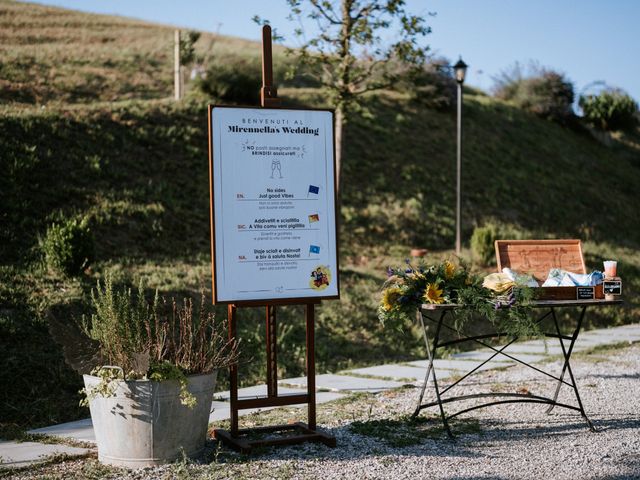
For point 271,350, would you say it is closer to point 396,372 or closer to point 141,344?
point 141,344

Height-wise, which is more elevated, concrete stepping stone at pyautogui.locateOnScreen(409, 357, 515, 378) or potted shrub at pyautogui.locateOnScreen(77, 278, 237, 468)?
potted shrub at pyautogui.locateOnScreen(77, 278, 237, 468)

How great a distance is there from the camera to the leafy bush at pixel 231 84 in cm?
1770

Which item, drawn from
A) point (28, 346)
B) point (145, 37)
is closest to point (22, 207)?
point (28, 346)

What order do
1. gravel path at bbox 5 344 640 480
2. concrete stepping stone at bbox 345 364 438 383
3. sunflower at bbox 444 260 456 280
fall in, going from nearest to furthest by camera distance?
gravel path at bbox 5 344 640 480
sunflower at bbox 444 260 456 280
concrete stepping stone at bbox 345 364 438 383

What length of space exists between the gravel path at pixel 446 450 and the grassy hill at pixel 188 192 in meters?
1.14

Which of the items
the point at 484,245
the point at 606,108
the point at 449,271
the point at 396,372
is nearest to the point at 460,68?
the point at 484,245

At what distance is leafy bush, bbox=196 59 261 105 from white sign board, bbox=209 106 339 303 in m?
12.5

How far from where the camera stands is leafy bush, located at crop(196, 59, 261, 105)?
17703 millimetres

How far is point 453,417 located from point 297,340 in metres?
3.95

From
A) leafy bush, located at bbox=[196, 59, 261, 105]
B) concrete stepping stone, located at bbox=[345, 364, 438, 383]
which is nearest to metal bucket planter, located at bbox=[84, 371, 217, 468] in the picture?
concrete stepping stone, located at bbox=[345, 364, 438, 383]

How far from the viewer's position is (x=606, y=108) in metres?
27.5

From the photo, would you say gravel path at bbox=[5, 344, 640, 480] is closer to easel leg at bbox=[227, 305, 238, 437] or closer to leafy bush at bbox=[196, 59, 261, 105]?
easel leg at bbox=[227, 305, 238, 437]

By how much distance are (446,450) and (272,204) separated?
2.02 meters

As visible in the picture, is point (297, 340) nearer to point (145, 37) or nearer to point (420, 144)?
point (420, 144)
